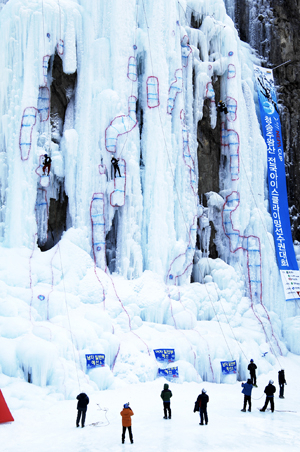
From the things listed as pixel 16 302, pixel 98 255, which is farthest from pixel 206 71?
pixel 16 302

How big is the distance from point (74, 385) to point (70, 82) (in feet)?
35.8

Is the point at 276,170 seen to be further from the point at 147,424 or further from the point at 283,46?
the point at 147,424

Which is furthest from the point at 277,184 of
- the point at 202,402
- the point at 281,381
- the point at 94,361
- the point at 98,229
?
the point at 202,402

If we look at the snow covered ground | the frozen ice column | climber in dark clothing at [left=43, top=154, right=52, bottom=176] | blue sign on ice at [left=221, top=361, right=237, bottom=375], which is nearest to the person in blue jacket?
the snow covered ground

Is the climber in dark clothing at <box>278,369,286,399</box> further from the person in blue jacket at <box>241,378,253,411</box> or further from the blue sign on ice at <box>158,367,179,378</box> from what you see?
the blue sign on ice at <box>158,367,179,378</box>

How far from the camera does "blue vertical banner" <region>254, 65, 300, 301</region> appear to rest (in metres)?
21.1

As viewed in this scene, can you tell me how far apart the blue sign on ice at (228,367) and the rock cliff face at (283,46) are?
406 inches

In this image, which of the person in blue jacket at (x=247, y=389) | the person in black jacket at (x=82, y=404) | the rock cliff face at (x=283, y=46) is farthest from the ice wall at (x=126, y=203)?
the rock cliff face at (x=283, y=46)

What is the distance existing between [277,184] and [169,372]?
1083 centimetres

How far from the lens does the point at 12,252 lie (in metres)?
15.7

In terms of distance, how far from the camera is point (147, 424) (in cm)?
1051

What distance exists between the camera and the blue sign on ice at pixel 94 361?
13.5 m

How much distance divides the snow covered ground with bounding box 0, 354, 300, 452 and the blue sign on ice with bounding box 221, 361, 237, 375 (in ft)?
5.07

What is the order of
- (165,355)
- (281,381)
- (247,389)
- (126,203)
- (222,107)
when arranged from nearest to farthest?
(247,389), (281,381), (165,355), (126,203), (222,107)
